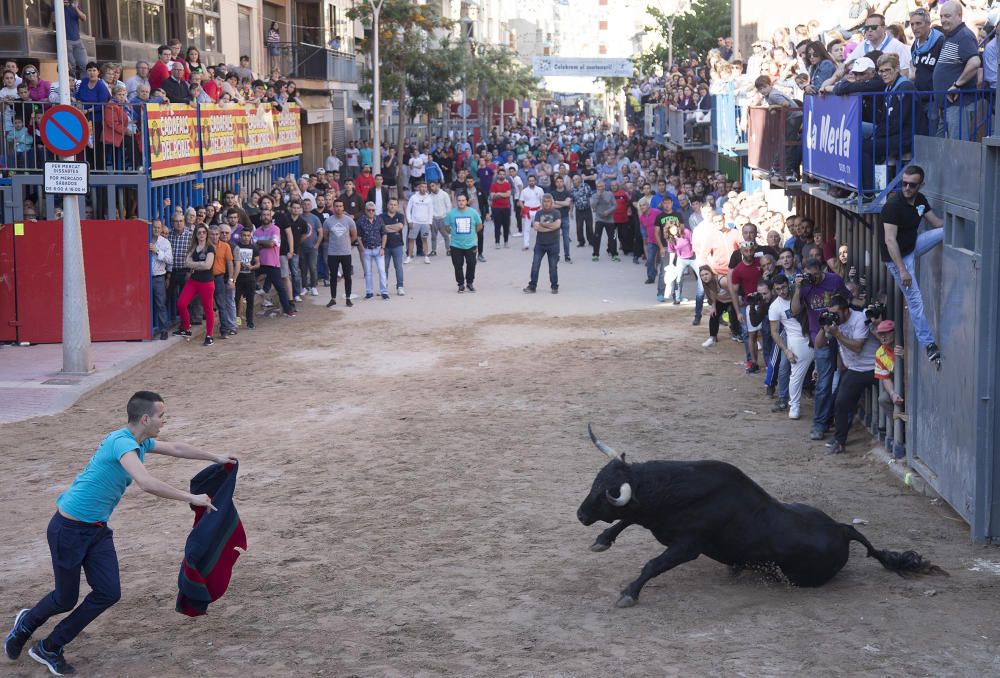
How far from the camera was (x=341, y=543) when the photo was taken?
9.09m

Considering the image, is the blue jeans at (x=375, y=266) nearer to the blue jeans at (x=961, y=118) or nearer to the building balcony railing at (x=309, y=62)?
the blue jeans at (x=961, y=118)

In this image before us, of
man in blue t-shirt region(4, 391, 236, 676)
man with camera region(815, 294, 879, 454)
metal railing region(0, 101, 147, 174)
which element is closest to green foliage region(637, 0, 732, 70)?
metal railing region(0, 101, 147, 174)

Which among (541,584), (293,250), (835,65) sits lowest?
(541,584)

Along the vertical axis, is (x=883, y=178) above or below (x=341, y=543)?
above

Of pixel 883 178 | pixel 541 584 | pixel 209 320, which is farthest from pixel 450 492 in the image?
pixel 209 320

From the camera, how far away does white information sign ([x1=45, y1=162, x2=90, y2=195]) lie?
1499 centimetres

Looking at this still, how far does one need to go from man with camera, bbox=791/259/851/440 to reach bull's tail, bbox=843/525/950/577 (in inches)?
161

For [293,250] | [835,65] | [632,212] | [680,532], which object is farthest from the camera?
[632,212]

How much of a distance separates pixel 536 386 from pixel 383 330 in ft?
15.4

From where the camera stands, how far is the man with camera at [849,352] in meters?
11.4

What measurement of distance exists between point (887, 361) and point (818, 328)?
47.2 inches

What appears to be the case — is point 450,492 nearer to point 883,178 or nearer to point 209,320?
point 883,178

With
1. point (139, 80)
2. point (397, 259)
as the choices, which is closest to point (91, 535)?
point (139, 80)

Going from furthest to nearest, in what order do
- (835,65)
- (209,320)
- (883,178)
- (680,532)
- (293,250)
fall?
(293,250) → (209,320) → (835,65) → (883,178) → (680,532)
